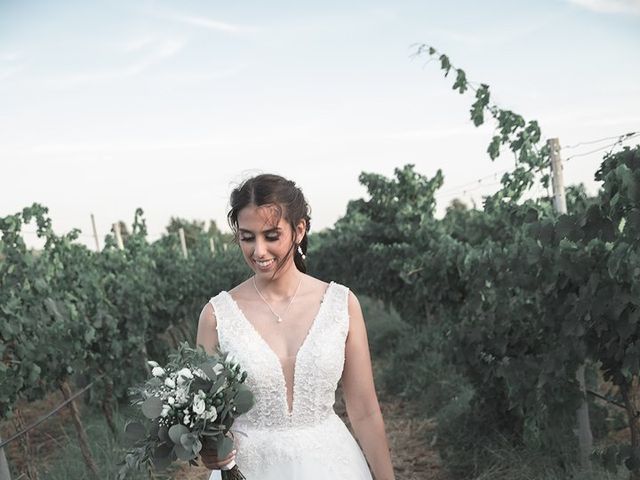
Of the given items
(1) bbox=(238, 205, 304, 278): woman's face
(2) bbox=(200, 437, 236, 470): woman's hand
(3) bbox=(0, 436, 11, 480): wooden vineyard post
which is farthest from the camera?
(3) bbox=(0, 436, 11, 480): wooden vineyard post

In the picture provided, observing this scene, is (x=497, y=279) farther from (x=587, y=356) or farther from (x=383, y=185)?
(x=383, y=185)

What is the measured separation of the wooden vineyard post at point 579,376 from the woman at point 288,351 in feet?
7.60

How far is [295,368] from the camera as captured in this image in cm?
233

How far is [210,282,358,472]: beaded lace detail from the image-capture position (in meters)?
2.31

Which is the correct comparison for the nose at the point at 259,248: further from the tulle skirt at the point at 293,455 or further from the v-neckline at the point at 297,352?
the tulle skirt at the point at 293,455

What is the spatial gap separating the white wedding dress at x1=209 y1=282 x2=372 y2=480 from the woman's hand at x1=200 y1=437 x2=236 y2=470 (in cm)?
23

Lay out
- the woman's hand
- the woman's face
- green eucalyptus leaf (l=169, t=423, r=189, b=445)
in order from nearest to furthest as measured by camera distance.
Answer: green eucalyptus leaf (l=169, t=423, r=189, b=445)
the woman's hand
the woman's face

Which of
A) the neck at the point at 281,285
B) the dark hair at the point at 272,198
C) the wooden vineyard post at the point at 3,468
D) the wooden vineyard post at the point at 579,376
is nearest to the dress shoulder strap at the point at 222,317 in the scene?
the neck at the point at 281,285

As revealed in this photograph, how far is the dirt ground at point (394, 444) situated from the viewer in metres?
5.54

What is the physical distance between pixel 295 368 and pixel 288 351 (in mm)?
70

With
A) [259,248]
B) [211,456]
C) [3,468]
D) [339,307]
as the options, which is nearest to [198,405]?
[211,456]

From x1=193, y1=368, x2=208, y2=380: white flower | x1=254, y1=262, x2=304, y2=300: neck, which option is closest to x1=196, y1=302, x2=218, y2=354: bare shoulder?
x1=254, y1=262, x2=304, y2=300: neck

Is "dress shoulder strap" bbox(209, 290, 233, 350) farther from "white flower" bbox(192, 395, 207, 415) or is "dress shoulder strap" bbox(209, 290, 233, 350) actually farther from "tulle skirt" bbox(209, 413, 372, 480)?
"white flower" bbox(192, 395, 207, 415)

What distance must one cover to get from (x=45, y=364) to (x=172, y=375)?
12.6ft
